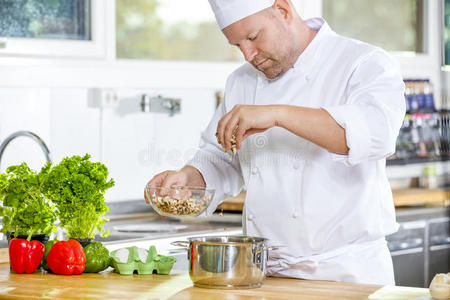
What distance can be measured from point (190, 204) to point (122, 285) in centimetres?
28

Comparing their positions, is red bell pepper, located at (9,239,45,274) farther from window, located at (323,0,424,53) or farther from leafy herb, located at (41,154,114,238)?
window, located at (323,0,424,53)

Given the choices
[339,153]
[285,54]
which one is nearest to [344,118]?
[339,153]

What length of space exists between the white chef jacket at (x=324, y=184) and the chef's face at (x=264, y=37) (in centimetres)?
9

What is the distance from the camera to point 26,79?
335cm

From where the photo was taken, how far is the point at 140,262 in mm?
2281

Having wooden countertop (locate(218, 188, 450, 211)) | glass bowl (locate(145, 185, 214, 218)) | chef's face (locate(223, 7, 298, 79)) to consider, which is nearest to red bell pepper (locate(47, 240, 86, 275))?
glass bowl (locate(145, 185, 214, 218))

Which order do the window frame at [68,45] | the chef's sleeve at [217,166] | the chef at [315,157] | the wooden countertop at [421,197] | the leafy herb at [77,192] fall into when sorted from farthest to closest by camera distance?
the wooden countertop at [421,197], the window frame at [68,45], the chef's sleeve at [217,166], the leafy herb at [77,192], the chef at [315,157]

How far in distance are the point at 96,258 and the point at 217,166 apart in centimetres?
48

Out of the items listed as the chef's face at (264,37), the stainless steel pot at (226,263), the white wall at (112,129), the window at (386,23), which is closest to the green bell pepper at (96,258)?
the stainless steel pot at (226,263)

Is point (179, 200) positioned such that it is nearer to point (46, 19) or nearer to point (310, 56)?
point (310, 56)

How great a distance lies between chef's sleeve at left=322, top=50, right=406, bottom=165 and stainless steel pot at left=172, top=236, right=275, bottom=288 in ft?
1.05

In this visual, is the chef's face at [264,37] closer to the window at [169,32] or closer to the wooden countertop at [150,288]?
the wooden countertop at [150,288]

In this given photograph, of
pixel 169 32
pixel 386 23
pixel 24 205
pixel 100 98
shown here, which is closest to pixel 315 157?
pixel 24 205

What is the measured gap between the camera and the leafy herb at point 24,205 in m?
2.39
